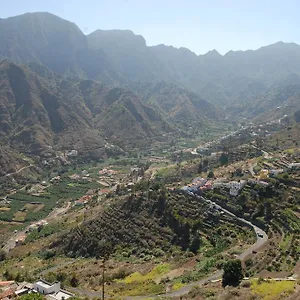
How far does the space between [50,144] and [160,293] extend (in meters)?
129

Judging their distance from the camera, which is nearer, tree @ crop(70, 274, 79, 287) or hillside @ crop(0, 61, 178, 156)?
tree @ crop(70, 274, 79, 287)

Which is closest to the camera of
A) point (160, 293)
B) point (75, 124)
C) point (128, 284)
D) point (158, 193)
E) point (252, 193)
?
point (160, 293)

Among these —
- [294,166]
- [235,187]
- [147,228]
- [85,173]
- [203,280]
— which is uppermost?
[294,166]

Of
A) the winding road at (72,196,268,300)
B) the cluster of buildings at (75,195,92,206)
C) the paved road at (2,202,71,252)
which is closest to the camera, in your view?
the winding road at (72,196,268,300)

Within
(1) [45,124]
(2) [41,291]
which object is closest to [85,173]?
(1) [45,124]

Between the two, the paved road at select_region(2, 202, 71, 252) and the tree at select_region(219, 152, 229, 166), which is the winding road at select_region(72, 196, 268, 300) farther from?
the tree at select_region(219, 152, 229, 166)

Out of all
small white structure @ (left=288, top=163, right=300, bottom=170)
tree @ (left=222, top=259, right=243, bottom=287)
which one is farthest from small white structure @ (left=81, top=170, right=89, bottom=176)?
tree @ (left=222, top=259, right=243, bottom=287)

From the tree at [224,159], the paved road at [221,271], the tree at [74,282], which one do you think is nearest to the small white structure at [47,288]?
the tree at [74,282]

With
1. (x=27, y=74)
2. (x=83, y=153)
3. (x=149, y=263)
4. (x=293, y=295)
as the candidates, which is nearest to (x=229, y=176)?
A: (x=149, y=263)

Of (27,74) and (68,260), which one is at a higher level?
(27,74)

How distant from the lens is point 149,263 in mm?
44688

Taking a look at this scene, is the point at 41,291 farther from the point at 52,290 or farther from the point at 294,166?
the point at 294,166

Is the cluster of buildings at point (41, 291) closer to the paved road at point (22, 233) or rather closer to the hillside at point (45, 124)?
the paved road at point (22, 233)

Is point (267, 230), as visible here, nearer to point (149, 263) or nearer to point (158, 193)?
point (149, 263)
